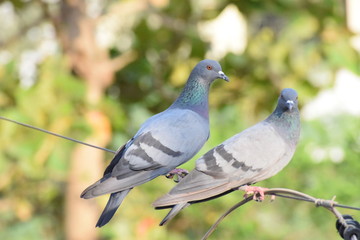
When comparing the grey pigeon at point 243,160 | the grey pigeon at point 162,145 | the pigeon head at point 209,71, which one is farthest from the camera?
the pigeon head at point 209,71

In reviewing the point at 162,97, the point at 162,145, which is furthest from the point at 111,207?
the point at 162,97

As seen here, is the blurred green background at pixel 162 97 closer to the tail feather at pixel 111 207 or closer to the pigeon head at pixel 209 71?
the pigeon head at pixel 209 71

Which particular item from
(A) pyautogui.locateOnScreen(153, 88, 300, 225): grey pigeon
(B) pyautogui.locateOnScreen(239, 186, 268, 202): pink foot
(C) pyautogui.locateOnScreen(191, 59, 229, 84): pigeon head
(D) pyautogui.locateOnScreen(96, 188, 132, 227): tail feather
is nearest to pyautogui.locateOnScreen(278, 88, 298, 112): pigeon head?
(A) pyautogui.locateOnScreen(153, 88, 300, 225): grey pigeon

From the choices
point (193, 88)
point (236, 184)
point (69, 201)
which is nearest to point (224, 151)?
point (236, 184)

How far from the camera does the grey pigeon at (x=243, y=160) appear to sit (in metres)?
2.30

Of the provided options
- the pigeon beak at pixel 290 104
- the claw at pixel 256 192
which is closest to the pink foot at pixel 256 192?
the claw at pixel 256 192

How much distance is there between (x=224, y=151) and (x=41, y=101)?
13.0ft

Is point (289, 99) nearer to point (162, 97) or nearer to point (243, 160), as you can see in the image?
point (243, 160)

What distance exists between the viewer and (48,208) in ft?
29.5

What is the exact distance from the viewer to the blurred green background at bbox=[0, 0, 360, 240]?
625 centimetres

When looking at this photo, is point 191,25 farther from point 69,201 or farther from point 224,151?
point 224,151

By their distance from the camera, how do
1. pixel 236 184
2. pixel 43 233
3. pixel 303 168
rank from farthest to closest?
pixel 43 233, pixel 303 168, pixel 236 184

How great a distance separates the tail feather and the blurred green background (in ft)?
11.8

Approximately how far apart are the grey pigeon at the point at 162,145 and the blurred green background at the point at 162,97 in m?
3.24
